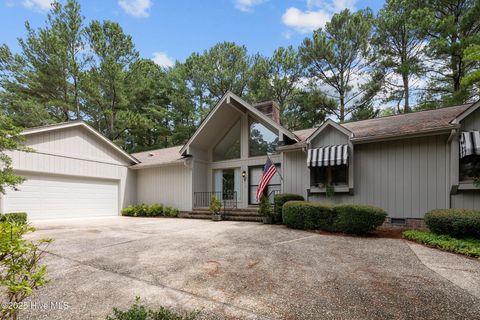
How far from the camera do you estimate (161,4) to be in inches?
469

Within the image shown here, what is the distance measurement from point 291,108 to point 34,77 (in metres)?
21.6

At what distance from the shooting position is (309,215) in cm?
868

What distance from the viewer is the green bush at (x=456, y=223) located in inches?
245

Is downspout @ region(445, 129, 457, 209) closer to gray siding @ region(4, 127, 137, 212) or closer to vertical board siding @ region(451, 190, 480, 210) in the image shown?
vertical board siding @ region(451, 190, 480, 210)

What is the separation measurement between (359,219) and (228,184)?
7784mm

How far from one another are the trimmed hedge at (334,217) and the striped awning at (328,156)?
195 cm

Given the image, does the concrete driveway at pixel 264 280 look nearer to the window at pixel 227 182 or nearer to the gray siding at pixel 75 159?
the gray siding at pixel 75 159

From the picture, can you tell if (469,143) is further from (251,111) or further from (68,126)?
(68,126)

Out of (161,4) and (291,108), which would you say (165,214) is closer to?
(161,4)

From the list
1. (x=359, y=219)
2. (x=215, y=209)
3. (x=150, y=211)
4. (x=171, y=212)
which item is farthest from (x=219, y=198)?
(x=359, y=219)

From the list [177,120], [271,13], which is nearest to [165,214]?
[271,13]

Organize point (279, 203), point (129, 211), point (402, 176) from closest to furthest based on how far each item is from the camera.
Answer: point (402, 176) < point (279, 203) < point (129, 211)

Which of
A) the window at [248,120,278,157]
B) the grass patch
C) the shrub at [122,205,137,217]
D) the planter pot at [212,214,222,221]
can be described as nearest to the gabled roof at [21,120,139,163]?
the shrub at [122,205,137,217]

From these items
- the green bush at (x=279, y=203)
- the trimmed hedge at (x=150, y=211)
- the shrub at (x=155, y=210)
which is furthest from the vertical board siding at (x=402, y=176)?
the shrub at (x=155, y=210)
